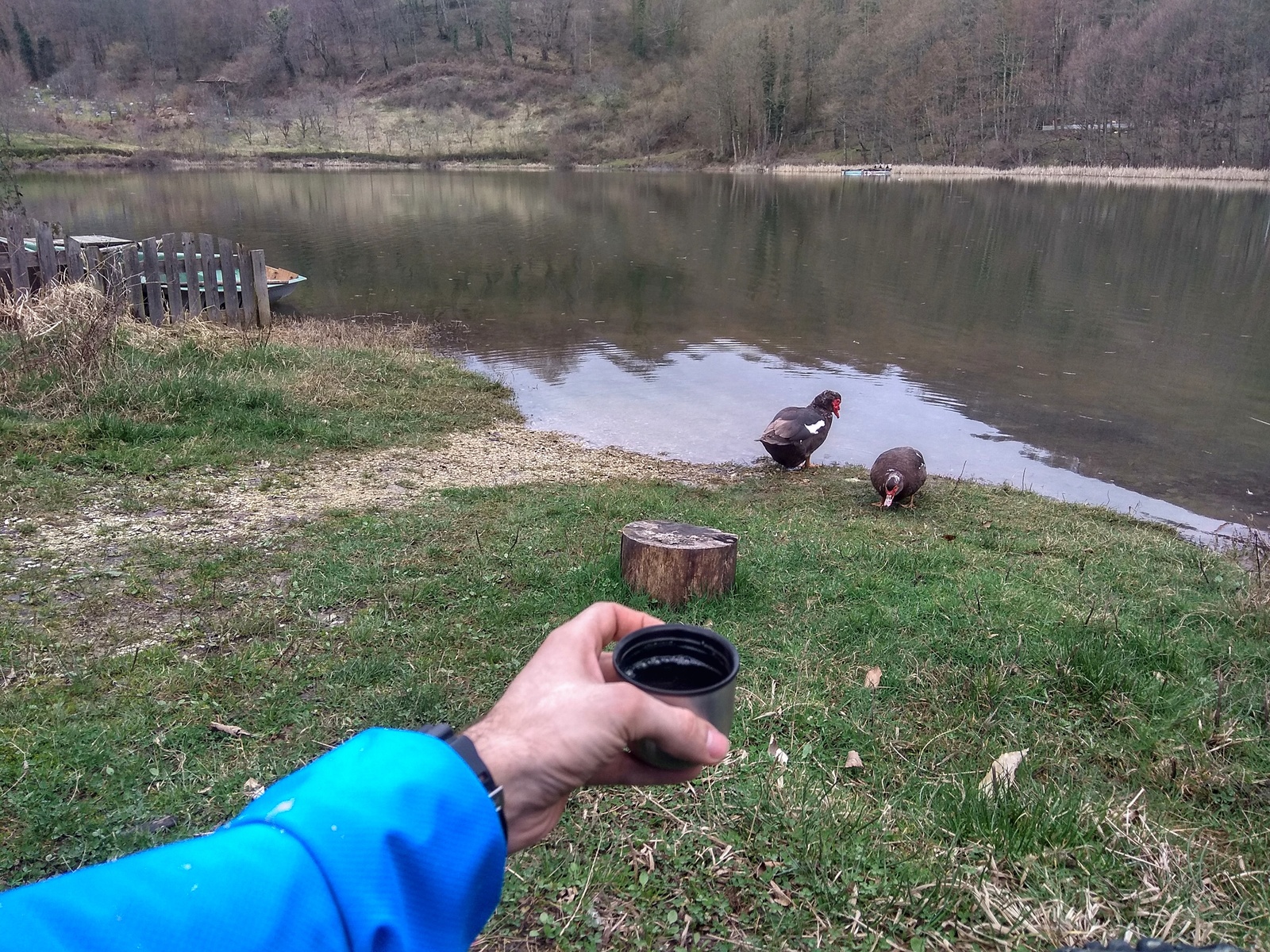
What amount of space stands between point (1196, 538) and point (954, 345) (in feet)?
29.1

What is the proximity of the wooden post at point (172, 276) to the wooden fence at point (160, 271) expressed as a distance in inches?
0.4

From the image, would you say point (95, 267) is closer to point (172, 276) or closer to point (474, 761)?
point (172, 276)

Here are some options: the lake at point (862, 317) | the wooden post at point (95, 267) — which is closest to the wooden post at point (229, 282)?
the wooden post at point (95, 267)

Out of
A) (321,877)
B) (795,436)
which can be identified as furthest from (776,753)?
(795,436)

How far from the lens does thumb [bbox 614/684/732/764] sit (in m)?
1.44

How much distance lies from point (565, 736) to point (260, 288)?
1411 centimetres

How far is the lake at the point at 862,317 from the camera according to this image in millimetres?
11188

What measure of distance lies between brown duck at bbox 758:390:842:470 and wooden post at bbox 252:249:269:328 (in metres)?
8.94

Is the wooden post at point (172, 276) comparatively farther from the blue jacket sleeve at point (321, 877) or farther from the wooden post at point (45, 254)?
the blue jacket sleeve at point (321, 877)

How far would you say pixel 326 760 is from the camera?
114 cm

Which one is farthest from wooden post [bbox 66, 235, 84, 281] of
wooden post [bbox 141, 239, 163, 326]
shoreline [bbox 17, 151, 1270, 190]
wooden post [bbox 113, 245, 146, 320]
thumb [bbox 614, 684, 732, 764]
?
shoreline [bbox 17, 151, 1270, 190]

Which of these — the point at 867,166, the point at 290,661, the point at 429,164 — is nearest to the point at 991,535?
the point at 290,661

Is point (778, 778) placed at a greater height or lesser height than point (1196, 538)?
greater

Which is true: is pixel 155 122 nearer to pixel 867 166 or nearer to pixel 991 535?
pixel 867 166
